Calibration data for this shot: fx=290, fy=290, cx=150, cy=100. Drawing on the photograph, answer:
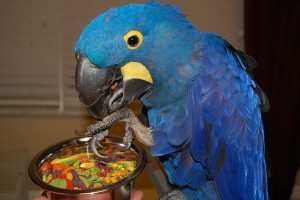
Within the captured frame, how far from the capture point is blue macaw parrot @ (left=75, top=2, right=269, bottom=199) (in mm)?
815

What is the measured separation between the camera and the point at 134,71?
0.86 metres

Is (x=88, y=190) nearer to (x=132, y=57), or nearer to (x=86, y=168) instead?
(x=86, y=168)

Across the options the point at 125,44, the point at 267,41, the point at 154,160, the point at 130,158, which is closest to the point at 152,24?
the point at 125,44

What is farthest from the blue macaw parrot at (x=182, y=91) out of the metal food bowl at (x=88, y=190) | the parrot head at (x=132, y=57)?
the metal food bowl at (x=88, y=190)

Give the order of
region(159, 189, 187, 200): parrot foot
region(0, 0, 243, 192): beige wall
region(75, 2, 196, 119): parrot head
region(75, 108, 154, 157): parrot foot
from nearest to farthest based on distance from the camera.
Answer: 1. region(75, 2, 196, 119): parrot head
2. region(75, 108, 154, 157): parrot foot
3. region(159, 189, 187, 200): parrot foot
4. region(0, 0, 243, 192): beige wall

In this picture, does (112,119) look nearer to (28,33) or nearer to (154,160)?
(154,160)

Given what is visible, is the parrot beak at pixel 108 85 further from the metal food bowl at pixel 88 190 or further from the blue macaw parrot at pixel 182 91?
the metal food bowl at pixel 88 190

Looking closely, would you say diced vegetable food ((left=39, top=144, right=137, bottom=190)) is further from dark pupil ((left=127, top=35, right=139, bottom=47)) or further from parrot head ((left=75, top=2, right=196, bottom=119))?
dark pupil ((left=127, top=35, right=139, bottom=47))

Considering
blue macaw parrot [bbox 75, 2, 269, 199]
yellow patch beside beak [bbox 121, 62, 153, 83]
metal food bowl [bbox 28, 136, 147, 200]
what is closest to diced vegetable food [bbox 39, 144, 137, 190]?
metal food bowl [bbox 28, 136, 147, 200]

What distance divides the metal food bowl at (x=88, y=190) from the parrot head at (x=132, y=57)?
21 centimetres

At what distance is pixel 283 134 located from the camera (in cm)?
246

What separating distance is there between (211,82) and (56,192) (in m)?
0.58

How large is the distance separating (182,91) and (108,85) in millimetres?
252

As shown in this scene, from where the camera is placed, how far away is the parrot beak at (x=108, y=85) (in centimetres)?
81
